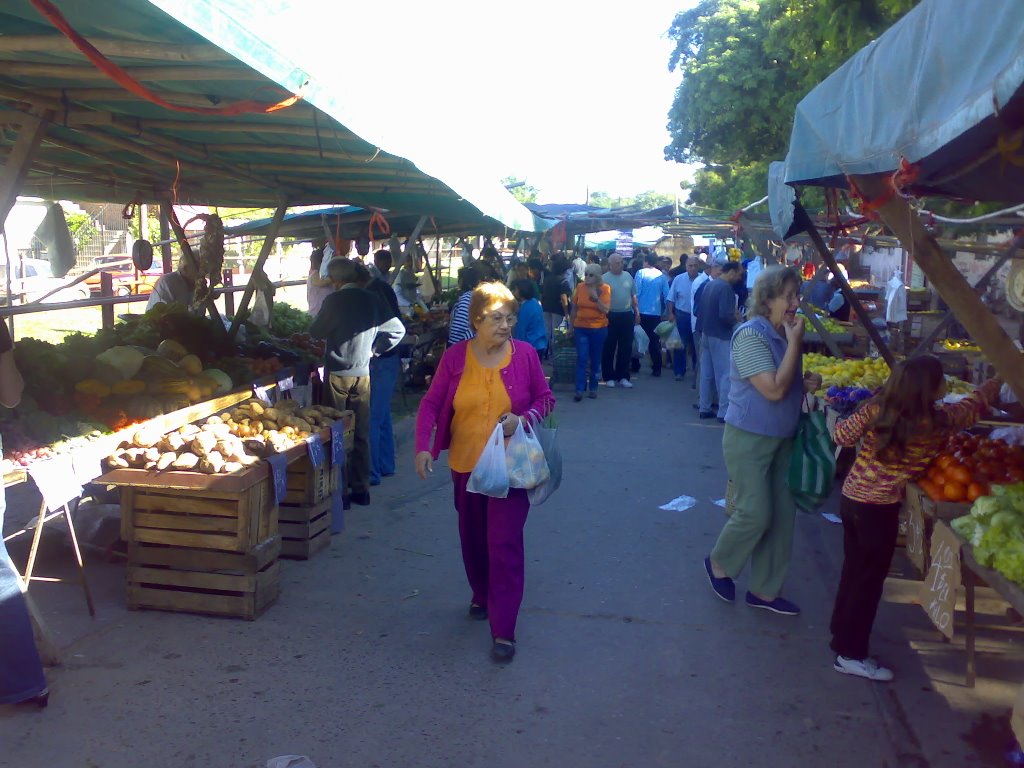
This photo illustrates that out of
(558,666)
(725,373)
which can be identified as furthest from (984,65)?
(725,373)

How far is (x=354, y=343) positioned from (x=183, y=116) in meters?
2.21

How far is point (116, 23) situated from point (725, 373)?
8.23 m

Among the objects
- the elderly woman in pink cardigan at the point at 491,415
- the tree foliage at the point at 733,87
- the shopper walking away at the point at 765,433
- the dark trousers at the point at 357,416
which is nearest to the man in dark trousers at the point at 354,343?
the dark trousers at the point at 357,416

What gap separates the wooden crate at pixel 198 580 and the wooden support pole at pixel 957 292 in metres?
3.49

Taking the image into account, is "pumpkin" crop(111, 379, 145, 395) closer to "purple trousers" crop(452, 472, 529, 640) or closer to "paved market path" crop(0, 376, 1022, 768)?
"paved market path" crop(0, 376, 1022, 768)

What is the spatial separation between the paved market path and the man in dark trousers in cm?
101

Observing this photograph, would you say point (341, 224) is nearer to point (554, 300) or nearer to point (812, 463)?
point (554, 300)

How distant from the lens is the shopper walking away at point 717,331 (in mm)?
10016

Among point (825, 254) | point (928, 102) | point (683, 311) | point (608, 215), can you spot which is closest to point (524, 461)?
point (928, 102)

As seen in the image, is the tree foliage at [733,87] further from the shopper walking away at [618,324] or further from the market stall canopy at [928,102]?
the market stall canopy at [928,102]

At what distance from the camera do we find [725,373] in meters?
10.5

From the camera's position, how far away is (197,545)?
16.0 ft

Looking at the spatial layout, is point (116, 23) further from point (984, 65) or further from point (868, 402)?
point (868, 402)

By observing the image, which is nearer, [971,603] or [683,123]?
[971,603]
